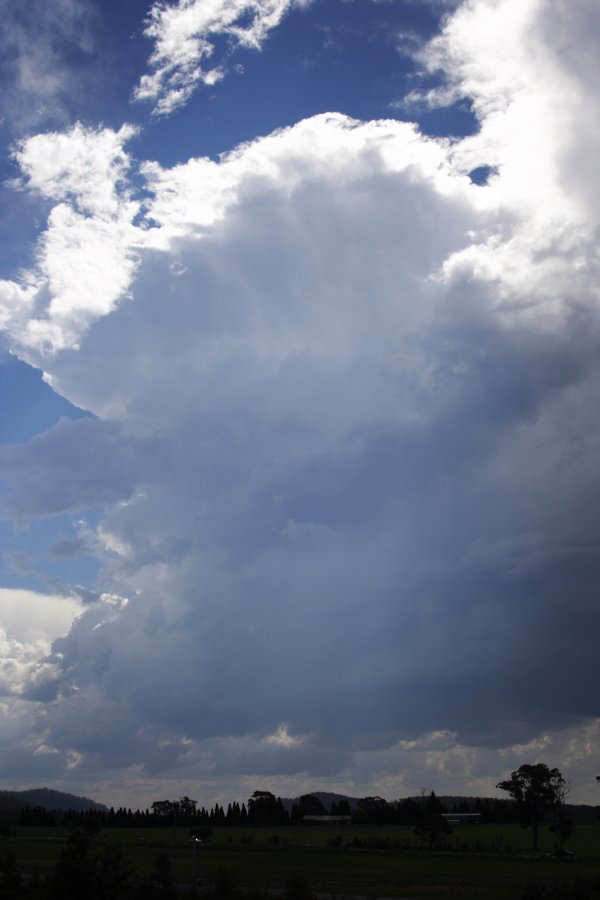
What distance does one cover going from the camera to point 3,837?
140625 mm

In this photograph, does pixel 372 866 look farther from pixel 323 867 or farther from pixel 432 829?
pixel 432 829

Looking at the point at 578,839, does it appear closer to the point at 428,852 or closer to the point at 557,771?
the point at 557,771

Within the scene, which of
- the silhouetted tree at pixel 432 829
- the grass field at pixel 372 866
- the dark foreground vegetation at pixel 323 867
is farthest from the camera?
the silhouetted tree at pixel 432 829

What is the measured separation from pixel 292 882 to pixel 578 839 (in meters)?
131

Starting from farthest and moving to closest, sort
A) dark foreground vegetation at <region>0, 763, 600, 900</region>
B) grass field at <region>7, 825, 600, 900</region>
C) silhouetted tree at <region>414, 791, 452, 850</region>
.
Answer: silhouetted tree at <region>414, 791, 452, 850</region> < grass field at <region>7, 825, 600, 900</region> < dark foreground vegetation at <region>0, 763, 600, 900</region>

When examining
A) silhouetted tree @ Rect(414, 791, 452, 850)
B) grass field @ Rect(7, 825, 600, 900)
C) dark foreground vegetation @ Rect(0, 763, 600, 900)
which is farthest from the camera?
silhouetted tree @ Rect(414, 791, 452, 850)

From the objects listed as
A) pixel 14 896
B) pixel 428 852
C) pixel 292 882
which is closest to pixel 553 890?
pixel 292 882

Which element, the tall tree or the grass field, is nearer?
the grass field

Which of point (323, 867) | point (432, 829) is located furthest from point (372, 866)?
point (432, 829)

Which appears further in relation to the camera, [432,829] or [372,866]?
[432,829]

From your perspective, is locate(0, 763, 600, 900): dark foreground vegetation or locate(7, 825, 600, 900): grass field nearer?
locate(0, 763, 600, 900): dark foreground vegetation

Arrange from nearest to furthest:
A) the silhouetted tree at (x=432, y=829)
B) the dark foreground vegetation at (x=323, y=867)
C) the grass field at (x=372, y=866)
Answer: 1. the dark foreground vegetation at (x=323, y=867)
2. the grass field at (x=372, y=866)
3. the silhouetted tree at (x=432, y=829)

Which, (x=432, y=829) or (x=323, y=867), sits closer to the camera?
(x=323, y=867)

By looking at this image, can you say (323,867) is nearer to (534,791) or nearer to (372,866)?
(372,866)
